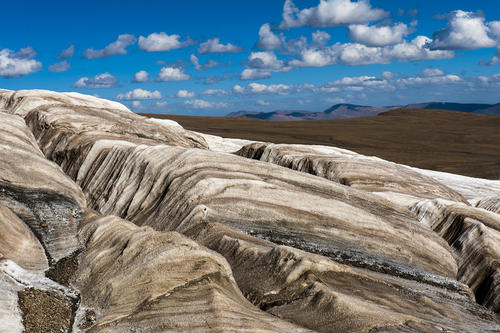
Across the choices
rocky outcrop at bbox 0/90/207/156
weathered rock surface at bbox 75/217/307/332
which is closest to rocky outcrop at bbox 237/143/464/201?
rocky outcrop at bbox 0/90/207/156

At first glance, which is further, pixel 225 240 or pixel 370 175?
pixel 370 175

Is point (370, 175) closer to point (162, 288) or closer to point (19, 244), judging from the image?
point (162, 288)

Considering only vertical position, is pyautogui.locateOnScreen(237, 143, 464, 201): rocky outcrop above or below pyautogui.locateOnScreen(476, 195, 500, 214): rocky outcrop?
above

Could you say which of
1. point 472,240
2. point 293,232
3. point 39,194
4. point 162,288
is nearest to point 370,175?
point 472,240

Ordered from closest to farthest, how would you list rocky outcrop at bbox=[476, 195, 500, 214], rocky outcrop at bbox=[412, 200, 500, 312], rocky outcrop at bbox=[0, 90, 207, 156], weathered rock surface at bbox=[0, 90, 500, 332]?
weathered rock surface at bbox=[0, 90, 500, 332]
rocky outcrop at bbox=[412, 200, 500, 312]
rocky outcrop at bbox=[476, 195, 500, 214]
rocky outcrop at bbox=[0, 90, 207, 156]

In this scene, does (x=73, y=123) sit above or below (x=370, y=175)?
above

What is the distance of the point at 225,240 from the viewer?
55.8 feet

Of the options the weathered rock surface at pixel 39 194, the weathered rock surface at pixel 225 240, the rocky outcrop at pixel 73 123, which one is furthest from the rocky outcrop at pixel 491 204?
the weathered rock surface at pixel 39 194

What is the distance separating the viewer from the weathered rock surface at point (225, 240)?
12219mm

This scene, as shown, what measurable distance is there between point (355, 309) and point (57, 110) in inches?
1066

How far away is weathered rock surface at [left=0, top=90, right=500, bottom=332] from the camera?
12.2 metres

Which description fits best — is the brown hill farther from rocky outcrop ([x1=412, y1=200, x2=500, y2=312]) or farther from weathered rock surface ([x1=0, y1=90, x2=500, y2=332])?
weathered rock surface ([x1=0, y1=90, x2=500, y2=332])

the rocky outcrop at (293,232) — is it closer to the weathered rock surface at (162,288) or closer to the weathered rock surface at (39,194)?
the weathered rock surface at (162,288)

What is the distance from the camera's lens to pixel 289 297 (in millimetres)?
13258
